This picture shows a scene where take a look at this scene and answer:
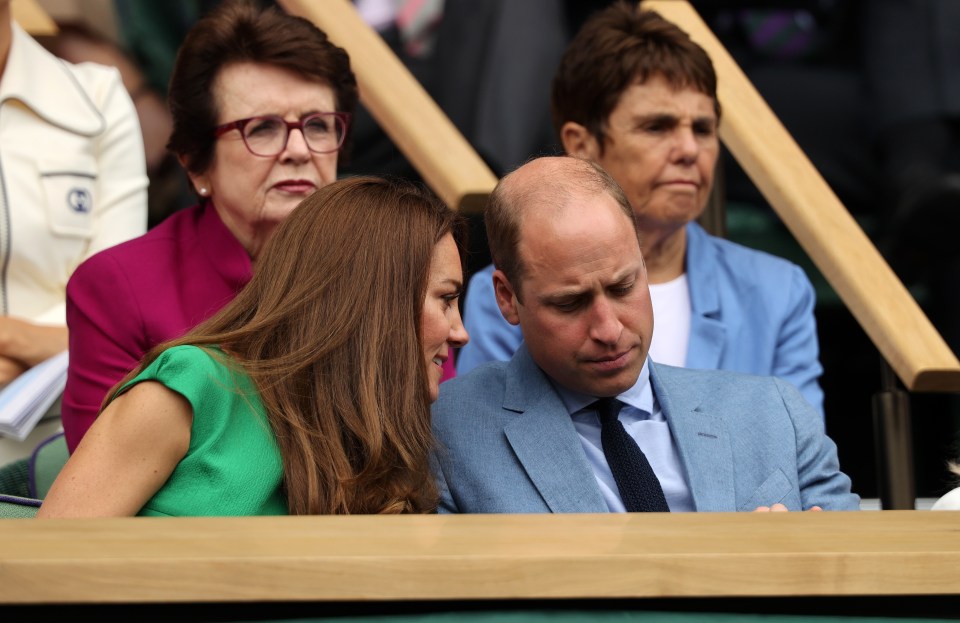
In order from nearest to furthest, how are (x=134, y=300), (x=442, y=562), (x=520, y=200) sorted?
(x=442, y=562) → (x=520, y=200) → (x=134, y=300)

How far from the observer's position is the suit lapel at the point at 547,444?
1.81 meters

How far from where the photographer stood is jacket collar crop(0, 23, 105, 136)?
8.64ft

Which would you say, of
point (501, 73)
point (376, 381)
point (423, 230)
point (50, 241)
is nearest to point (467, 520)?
point (376, 381)

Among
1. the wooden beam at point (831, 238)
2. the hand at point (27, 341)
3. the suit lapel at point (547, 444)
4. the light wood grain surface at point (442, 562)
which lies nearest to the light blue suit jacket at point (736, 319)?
the wooden beam at point (831, 238)

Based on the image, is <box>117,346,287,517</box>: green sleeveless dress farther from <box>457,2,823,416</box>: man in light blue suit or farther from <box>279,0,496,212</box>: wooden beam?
<box>457,2,823,416</box>: man in light blue suit

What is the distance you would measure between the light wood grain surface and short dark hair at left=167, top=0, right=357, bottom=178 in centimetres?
119

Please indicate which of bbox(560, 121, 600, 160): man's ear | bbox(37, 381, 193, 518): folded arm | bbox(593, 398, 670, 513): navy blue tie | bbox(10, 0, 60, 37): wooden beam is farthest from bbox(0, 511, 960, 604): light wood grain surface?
bbox(10, 0, 60, 37): wooden beam

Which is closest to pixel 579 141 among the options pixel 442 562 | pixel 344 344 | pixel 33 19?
pixel 344 344

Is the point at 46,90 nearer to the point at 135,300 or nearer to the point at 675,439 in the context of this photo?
the point at 135,300

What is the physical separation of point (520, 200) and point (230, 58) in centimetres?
63

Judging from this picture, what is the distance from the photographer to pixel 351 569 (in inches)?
45.4

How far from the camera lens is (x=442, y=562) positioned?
3.80 feet

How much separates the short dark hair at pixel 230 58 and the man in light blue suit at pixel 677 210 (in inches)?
17.7

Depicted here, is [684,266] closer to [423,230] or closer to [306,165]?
[306,165]
